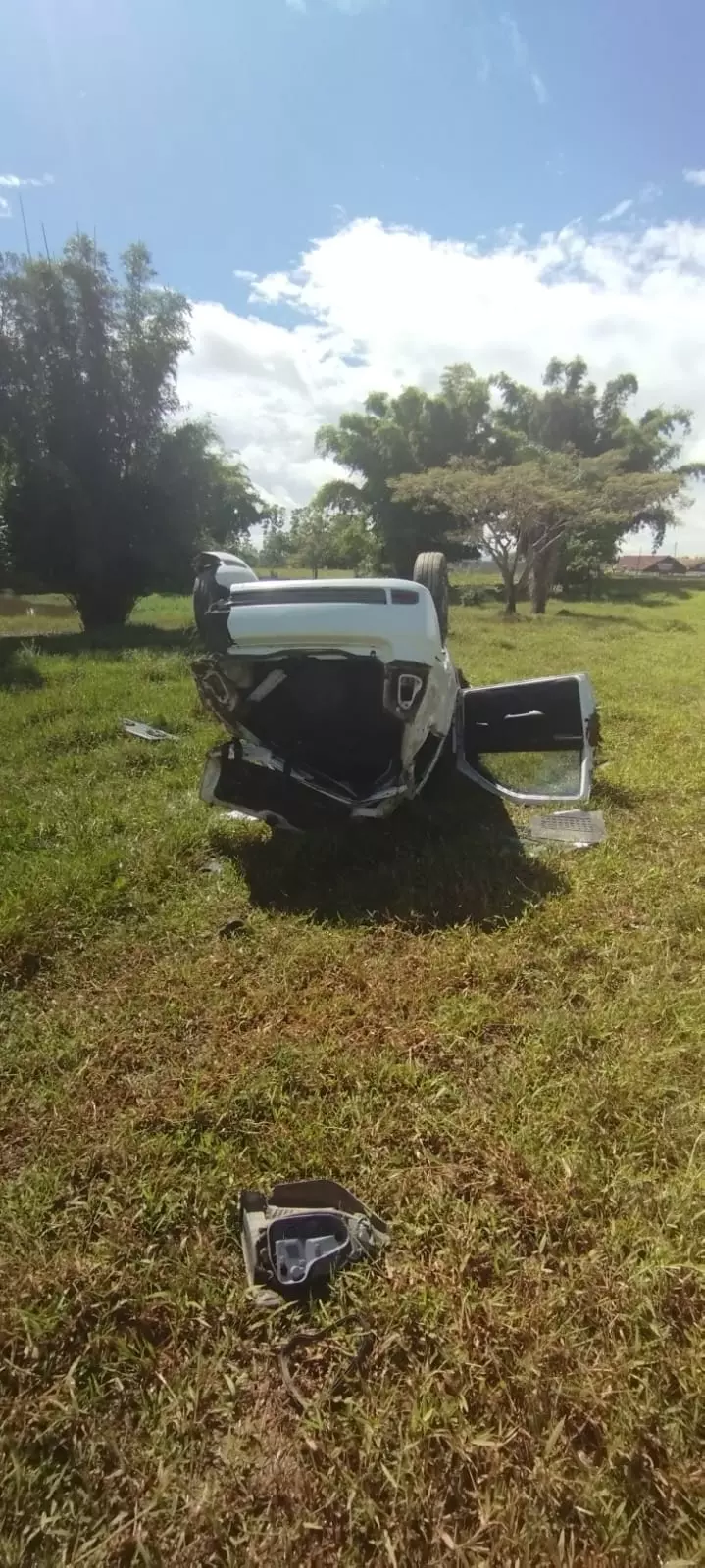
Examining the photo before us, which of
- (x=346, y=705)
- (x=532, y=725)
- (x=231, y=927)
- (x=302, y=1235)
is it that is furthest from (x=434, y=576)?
(x=302, y=1235)

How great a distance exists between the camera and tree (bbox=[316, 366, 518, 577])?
31125 mm

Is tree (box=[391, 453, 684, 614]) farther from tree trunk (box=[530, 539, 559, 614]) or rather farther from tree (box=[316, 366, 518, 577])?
tree (box=[316, 366, 518, 577])

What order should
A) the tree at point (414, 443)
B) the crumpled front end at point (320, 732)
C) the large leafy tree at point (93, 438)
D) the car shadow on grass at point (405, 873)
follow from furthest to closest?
the tree at point (414, 443), the large leafy tree at point (93, 438), the crumpled front end at point (320, 732), the car shadow on grass at point (405, 873)

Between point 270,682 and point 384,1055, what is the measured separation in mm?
1832

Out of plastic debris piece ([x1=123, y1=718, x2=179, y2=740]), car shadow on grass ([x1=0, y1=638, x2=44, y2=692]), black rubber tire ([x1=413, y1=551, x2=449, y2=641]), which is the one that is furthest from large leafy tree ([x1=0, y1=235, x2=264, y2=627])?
black rubber tire ([x1=413, y1=551, x2=449, y2=641])

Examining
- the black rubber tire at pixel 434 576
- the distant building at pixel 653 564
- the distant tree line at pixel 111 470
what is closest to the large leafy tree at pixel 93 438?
the distant tree line at pixel 111 470

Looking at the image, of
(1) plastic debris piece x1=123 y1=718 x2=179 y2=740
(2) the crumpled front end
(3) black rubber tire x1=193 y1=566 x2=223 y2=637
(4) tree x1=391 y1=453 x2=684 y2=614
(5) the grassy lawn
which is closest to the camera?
(5) the grassy lawn

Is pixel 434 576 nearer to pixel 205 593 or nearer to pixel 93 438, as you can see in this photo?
pixel 205 593

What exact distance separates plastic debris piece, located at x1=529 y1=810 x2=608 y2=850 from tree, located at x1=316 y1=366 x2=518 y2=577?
28.0 m

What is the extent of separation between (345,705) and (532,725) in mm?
1182

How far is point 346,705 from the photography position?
379cm

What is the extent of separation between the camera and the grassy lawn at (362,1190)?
1.21 meters

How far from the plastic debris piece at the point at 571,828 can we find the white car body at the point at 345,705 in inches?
5.7

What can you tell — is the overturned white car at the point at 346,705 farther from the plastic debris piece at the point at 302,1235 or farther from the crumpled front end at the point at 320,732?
the plastic debris piece at the point at 302,1235
